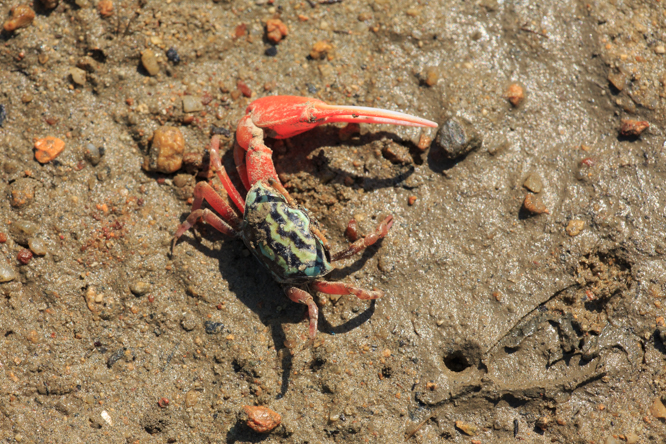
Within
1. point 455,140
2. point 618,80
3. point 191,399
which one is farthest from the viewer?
point 618,80

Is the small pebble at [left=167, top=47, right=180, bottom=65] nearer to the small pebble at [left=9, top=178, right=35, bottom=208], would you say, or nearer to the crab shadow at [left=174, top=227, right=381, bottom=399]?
the crab shadow at [left=174, top=227, right=381, bottom=399]

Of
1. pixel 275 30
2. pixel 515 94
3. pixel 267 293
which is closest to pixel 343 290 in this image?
pixel 267 293

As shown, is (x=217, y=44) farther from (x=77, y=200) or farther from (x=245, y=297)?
(x=245, y=297)

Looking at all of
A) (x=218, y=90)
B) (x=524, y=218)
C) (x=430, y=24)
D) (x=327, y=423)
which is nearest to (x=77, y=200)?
(x=218, y=90)

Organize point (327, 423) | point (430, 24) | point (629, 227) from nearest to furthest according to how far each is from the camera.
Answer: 1. point (327, 423)
2. point (629, 227)
3. point (430, 24)

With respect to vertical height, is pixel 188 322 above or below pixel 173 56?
below

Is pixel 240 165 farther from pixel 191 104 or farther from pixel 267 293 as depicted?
pixel 267 293

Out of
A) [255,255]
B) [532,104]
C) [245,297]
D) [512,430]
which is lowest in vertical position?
[512,430]
